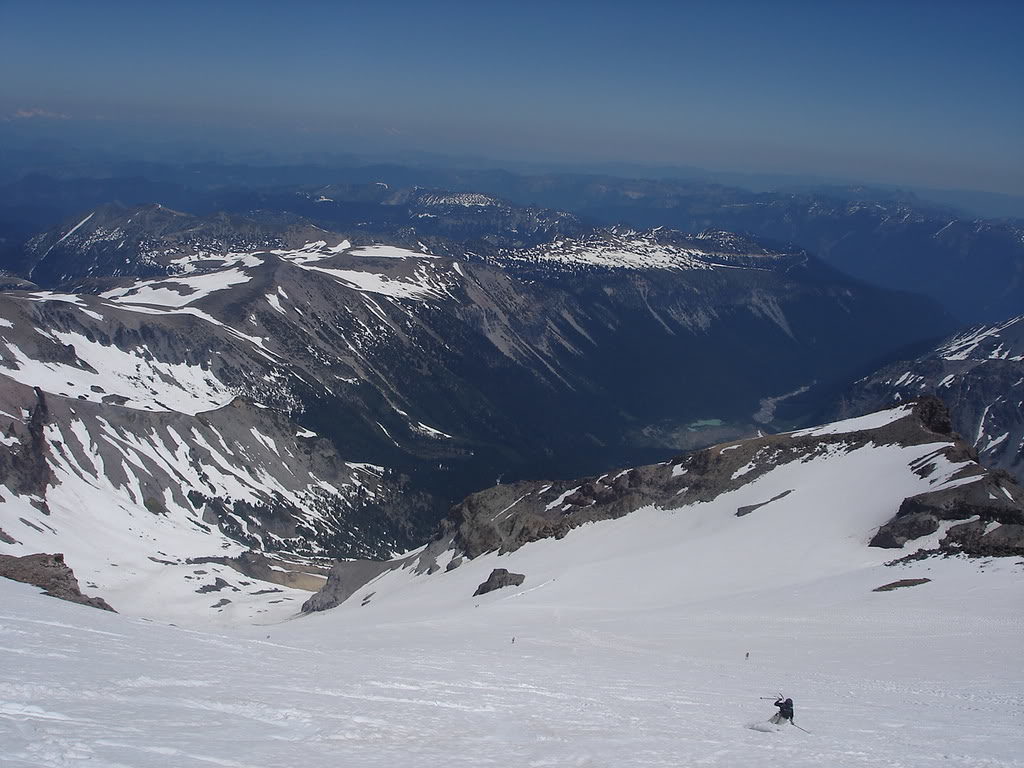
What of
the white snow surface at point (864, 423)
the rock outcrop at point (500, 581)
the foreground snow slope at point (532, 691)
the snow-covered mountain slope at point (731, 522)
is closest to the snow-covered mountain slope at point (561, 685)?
the foreground snow slope at point (532, 691)

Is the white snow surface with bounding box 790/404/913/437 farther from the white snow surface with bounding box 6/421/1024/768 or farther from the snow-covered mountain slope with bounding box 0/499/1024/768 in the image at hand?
the snow-covered mountain slope with bounding box 0/499/1024/768

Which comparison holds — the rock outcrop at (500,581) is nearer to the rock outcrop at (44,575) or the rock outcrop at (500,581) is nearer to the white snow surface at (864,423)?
the rock outcrop at (44,575)

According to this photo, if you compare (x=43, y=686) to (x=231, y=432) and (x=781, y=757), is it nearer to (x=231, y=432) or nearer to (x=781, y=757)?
(x=781, y=757)

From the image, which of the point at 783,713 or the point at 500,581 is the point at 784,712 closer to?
the point at 783,713

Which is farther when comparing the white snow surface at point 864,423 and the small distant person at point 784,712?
the white snow surface at point 864,423

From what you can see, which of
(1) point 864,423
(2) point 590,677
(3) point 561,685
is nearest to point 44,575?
(3) point 561,685

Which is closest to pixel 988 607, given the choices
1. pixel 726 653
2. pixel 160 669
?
pixel 726 653

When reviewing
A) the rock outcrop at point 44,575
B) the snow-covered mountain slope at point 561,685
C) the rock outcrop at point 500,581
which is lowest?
the rock outcrop at point 500,581

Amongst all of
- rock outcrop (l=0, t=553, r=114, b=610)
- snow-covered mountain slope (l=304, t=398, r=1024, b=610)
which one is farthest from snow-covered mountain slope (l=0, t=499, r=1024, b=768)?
snow-covered mountain slope (l=304, t=398, r=1024, b=610)
